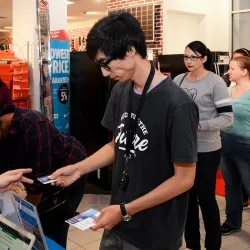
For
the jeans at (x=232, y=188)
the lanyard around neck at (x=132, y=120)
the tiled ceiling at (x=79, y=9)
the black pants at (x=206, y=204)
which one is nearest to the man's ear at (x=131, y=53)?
the lanyard around neck at (x=132, y=120)

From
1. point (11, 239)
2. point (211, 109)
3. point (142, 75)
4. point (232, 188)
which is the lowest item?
point (232, 188)

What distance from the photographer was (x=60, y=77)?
4.49m

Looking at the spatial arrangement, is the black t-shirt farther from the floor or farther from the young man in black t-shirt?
the floor

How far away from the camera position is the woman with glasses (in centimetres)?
272

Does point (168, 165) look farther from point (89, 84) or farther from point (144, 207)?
point (89, 84)

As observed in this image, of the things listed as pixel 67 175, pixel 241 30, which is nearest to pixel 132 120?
pixel 67 175

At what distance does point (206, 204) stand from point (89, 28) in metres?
1.58

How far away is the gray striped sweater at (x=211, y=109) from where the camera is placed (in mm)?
2705

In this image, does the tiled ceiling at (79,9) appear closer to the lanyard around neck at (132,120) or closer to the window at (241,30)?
the window at (241,30)

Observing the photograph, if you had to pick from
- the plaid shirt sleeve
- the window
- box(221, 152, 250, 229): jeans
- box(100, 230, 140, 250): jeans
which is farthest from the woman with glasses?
the window

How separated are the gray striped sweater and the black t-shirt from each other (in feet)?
4.01

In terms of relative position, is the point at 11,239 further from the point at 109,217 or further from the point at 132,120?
the point at 132,120

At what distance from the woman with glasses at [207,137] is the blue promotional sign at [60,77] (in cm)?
196

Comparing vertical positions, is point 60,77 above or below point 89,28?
below
